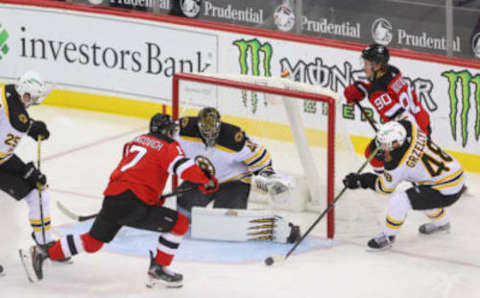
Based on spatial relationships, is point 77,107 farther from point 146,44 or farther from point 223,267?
point 223,267

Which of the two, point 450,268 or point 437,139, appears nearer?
point 450,268

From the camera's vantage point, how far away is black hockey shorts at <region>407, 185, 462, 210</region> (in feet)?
20.5

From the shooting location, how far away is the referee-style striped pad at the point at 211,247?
619cm

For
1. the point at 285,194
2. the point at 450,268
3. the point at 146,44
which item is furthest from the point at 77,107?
the point at 450,268

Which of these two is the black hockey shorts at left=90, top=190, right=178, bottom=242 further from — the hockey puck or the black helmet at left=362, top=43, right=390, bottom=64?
the black helmet at left=362, top=43, right=390, bottom=64

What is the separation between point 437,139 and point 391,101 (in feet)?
4.16

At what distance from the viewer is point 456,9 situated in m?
7.77

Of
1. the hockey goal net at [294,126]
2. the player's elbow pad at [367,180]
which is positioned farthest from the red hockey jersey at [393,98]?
the player's elbow pad at [367,180]

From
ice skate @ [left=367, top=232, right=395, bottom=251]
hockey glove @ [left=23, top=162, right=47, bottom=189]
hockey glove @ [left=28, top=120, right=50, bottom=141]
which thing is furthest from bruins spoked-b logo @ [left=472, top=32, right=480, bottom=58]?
hockey glove @ [left=23, top=162, right=47, bottom=189]

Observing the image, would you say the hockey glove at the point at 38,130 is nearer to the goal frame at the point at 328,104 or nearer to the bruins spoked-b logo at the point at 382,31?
the goal frame at the point at 328,104

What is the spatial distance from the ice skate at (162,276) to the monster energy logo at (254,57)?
3005mm

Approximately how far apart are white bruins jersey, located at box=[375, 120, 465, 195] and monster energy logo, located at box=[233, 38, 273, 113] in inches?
92.6

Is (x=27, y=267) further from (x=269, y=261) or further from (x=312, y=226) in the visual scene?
(x=312, y=226)

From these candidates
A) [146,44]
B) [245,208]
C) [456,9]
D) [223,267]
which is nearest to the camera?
[223,267]
